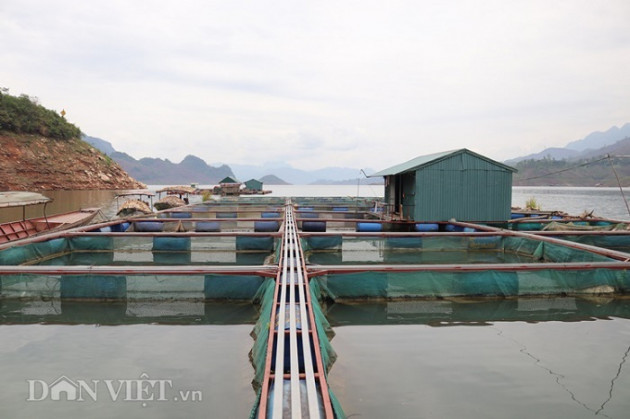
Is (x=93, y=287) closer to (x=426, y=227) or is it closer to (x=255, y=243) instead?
(x=255, y=243)

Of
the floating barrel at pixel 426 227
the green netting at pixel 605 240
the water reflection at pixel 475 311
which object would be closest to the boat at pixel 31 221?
the water reflection at pixel 475 311

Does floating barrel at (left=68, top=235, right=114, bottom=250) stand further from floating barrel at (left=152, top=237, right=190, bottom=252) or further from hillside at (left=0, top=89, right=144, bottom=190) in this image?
hillside at (left=0, top=89, right=144, bottom=190)

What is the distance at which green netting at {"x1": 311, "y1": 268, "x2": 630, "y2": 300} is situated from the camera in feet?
30.2

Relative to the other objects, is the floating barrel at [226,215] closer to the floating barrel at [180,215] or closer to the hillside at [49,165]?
the floating barrel at [180,215]

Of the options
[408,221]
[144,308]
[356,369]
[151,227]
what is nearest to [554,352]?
[356,369]

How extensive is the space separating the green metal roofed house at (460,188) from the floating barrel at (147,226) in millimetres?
12982

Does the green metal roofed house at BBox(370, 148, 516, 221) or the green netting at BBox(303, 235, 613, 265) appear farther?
the green metal roofed house at BBox(370, 148, 516, 221)

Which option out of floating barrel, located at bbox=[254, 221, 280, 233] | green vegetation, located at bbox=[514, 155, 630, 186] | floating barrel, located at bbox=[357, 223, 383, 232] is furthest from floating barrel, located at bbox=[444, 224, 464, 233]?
green vegetation, located at bbox=[514, 155, 630, 186]

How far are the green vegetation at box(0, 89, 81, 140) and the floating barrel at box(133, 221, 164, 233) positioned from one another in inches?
2626

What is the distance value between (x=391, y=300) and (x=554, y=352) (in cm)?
346

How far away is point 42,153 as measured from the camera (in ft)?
227

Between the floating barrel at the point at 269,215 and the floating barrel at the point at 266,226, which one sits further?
the floating barrel at the point at 269,215

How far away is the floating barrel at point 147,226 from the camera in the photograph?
19312 millimetres

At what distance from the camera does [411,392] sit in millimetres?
5352
